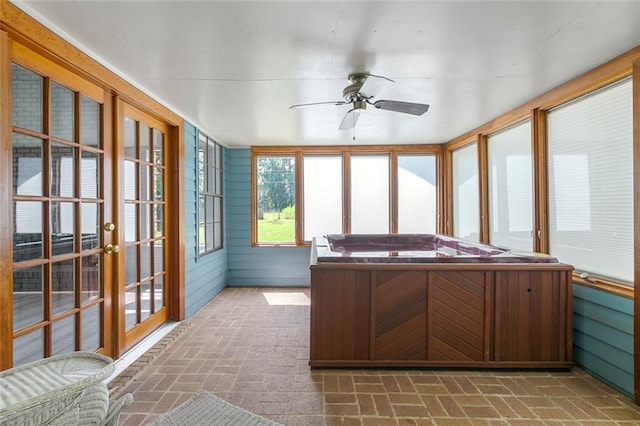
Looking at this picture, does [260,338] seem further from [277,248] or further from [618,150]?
[618,150]

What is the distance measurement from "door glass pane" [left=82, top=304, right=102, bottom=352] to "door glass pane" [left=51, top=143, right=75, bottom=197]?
881 mm

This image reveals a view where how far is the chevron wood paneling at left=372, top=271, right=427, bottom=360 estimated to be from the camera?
2490 mm

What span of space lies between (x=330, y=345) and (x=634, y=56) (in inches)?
118

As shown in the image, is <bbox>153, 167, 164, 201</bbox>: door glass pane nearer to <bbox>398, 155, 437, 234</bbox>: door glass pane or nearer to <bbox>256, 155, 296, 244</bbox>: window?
<bbox>256, 155, 296, 244</bbox>: window

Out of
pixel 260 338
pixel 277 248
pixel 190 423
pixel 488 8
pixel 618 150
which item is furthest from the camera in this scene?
pixel 277 248

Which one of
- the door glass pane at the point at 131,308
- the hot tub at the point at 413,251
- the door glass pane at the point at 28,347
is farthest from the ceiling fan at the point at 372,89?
the door glass pane at the point at 28,347

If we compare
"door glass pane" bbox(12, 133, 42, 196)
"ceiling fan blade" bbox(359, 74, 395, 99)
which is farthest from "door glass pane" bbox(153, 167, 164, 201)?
"ceiling fan blade" bbox(359, 74, 395, 99)

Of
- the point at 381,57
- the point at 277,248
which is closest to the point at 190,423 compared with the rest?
the point at 381,57

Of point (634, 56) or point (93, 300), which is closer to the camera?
Result: point (634, 56)

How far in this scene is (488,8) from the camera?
1.68 meters

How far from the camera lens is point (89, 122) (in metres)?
2.34

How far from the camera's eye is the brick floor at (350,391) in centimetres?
194

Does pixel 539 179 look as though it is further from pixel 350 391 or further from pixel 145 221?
pixel 145 221

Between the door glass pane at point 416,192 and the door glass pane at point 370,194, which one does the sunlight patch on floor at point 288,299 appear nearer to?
the door glass pane at point 370,194
